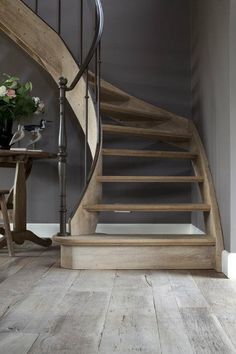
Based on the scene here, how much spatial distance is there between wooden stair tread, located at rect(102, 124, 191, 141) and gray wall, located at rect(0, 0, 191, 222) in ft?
1.53

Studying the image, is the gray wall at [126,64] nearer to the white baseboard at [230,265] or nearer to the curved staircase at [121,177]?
the curved staircase at [121,177]

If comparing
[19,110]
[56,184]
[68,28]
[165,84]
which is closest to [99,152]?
[19,110]

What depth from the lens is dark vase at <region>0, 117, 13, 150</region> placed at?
338 centimetres

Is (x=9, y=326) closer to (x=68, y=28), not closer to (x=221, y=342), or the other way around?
(x=221, y=342)

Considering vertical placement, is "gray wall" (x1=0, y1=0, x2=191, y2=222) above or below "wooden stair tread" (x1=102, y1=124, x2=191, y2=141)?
above

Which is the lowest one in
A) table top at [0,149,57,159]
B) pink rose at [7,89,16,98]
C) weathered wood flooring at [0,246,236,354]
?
weathered wood flooring at [0,246,236,354]

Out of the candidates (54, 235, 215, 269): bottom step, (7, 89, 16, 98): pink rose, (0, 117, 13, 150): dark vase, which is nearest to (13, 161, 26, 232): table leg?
(0, 117, 13, 150): dark vase

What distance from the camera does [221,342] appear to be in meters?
1.34

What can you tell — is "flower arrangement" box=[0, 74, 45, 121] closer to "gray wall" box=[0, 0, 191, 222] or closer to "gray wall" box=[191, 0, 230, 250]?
"gray wall" box=[0, 0, 191, 222]

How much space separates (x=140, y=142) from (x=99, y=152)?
1049 millimetres

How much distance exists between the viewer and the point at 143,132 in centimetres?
341

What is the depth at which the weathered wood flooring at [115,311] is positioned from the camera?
4.34 feet

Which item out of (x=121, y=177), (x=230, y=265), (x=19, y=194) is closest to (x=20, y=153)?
(x=19, y=194)

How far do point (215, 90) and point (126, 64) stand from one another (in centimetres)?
147
